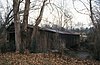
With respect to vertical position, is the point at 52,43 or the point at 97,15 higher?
the point at 97,15

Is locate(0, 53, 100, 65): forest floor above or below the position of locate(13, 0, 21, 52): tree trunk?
below

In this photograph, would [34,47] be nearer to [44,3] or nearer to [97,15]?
[44,3]

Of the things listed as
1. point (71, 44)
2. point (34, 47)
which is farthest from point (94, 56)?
point (71, 44)

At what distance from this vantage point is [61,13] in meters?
24.2

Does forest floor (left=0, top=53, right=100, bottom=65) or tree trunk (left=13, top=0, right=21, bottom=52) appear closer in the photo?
forest floor (left=0, top=53, right=100, bottom=65)

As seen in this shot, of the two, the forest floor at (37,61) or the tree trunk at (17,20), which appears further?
the tree trunk at (17,20)

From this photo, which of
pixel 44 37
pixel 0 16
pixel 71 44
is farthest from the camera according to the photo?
pixel 71 44

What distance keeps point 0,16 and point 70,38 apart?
1675 centimetres

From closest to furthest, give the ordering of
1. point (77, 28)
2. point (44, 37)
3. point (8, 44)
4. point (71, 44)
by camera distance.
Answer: point (8, 44), point (44, 37), point (71, 44), point (77, 28)

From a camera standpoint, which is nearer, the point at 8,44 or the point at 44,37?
the point at 8,44

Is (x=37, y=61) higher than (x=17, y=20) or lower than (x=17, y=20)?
lower

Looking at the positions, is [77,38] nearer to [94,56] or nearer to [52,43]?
[52,43]

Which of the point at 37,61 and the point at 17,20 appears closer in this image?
the point at 37,61

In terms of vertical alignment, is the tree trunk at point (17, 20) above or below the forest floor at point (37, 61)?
above
